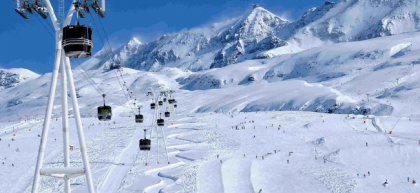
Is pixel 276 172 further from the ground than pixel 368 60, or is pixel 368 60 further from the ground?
pixel 368 60

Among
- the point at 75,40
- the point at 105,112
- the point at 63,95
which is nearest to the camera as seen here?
the point at 75,40

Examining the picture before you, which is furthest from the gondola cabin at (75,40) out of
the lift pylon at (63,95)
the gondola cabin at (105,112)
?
the gondola cabin at (105,112)

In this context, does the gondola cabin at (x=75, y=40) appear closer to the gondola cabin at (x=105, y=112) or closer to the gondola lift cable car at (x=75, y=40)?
the gondola lift cable car at (x=75, y=40)

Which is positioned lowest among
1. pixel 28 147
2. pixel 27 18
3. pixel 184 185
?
pixel 184 185

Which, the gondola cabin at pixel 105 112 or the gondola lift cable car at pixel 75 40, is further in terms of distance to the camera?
the gondola cabin at pixel 105 112

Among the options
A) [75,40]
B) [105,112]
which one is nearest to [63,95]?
[75,40]

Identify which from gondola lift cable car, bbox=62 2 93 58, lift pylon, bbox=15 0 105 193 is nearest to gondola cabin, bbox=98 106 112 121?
lift pylon, bbox=15 0 105 193

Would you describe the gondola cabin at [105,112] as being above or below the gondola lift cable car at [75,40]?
below

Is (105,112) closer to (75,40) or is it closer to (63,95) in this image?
(63,95)

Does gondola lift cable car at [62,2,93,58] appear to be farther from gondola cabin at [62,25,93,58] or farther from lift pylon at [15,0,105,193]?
lift pylon at [15,0,105,193]

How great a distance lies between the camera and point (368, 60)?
180m

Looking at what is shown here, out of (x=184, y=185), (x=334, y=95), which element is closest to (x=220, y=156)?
(x=184, y=185)

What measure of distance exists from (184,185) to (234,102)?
85.8 metres

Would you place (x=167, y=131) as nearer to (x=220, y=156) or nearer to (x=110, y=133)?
(x=110, y=133)
